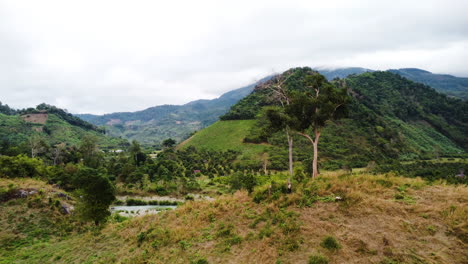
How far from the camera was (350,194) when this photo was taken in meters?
11.9

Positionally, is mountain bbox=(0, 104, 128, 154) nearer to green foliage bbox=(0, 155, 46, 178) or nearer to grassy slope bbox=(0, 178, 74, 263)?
green foliage bbox=(0, 155, 46, 178)

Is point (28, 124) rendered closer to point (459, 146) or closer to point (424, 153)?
point (424, 153)

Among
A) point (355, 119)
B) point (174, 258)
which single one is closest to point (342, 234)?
point (174, 258)

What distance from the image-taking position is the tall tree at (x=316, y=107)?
56.6 ft

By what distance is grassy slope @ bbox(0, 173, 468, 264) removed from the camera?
332 inches

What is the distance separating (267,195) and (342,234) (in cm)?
597

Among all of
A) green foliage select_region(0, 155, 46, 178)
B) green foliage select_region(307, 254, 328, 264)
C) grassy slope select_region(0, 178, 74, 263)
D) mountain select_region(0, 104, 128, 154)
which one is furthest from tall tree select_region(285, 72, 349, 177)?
mountain select_region(0, 104, 128, 154)

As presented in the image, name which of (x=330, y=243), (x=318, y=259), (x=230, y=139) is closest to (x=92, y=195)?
(x=318, y=259)

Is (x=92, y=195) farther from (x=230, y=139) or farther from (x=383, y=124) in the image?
(x=383, y=124)

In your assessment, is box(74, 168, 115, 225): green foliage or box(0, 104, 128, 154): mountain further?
box(0, 104, 128, 154): mountain

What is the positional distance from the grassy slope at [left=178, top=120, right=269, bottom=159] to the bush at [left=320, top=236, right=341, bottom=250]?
62.9 meters

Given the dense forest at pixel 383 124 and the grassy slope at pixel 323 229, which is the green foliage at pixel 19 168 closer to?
the grassy slope at pixel 323 229

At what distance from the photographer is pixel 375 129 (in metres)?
85.1

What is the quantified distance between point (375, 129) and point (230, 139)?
55.6 m
